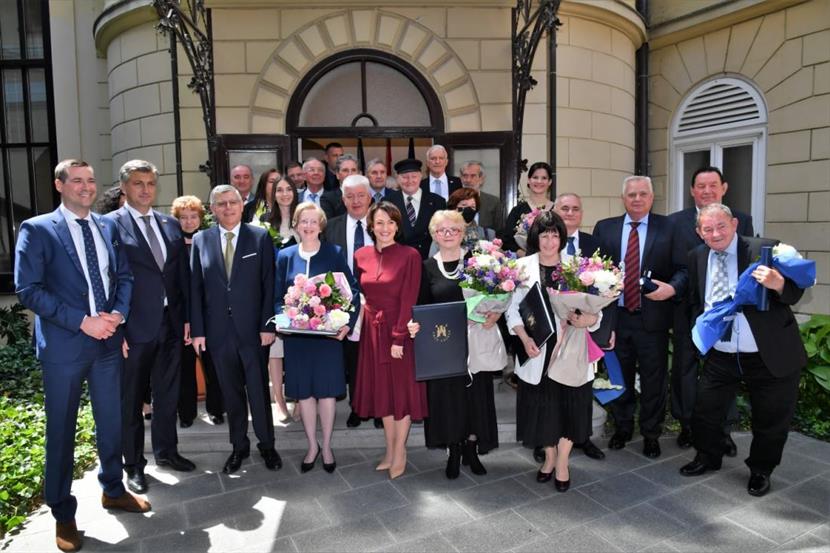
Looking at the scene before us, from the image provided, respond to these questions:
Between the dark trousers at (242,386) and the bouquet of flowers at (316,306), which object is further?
the dark trousers at (242,386)

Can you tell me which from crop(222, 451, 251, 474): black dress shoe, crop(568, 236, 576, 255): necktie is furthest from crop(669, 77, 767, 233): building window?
crop(222, 451, 251, 474): black dress shoe

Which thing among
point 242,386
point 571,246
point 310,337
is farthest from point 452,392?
point 242,386

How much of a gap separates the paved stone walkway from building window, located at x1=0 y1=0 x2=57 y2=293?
6.87 metres

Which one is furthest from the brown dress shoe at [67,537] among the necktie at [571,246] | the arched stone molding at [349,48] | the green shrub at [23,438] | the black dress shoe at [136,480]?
the arched stone molding at [349,48]

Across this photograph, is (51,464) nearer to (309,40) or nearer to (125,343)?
(125,343)

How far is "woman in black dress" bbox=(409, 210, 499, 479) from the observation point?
382cm

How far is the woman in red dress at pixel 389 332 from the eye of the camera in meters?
3.84

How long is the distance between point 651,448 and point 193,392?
144 inches

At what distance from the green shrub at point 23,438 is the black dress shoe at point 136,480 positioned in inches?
22.8

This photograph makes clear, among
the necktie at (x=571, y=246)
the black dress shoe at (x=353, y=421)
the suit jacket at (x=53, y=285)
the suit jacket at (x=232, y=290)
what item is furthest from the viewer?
the black dress shoe at (x=353, y=421)

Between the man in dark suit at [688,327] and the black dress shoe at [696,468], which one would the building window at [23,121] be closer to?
the man in dark suit at [688,327]

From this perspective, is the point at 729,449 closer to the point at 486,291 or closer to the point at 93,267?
the point at 486,291

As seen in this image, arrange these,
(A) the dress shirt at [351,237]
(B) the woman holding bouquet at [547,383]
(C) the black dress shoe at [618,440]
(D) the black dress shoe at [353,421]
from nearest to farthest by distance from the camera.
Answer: (B) the woman holding bouquet at [547,383]
(C) the black dress shoe at [618,440]
(A) the dress shirt at [351,237]
(D) the black dress shoe at [353,421]

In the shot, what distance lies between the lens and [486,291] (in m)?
3.58
